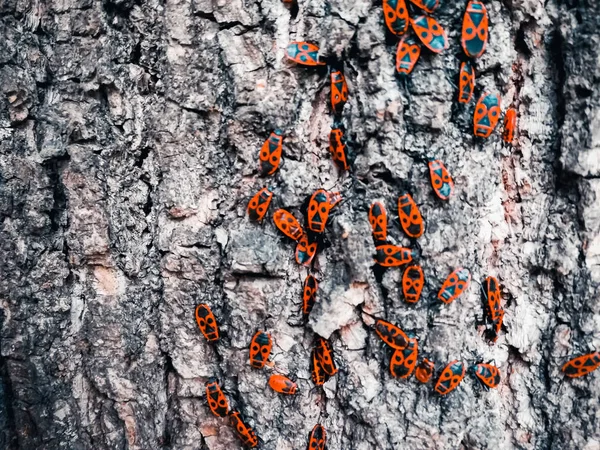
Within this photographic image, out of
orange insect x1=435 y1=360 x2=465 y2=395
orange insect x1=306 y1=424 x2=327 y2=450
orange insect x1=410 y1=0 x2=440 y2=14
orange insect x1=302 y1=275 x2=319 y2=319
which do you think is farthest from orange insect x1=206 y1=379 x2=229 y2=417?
orange insect x1=410 y1=0 x2=440 y2=14

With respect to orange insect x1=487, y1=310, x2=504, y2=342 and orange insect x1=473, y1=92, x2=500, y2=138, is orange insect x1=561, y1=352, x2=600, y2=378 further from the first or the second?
orange insect x1=473, y1=92, x2=500, y2=138

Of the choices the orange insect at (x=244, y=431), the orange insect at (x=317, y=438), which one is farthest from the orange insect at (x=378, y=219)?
the orange insect at (x=244, y=431)

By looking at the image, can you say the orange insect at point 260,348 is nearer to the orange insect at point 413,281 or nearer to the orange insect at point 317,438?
the orange insect at point 317,438

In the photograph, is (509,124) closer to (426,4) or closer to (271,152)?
(426,4)

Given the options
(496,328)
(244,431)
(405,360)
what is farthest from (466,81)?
(244,431)

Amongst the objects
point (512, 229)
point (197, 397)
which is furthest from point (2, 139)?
point (512, 229)
